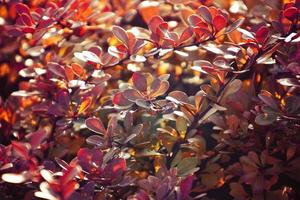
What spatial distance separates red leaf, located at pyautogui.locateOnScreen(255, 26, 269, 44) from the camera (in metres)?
1.05

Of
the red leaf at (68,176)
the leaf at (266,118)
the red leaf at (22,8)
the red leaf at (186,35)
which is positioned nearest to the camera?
the red leaf at (68,176)

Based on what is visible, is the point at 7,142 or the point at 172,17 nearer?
the point at 7,142

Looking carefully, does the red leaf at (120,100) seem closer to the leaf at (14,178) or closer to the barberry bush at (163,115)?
the barberry bush at (163,115)

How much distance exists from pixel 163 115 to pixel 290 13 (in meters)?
0.43

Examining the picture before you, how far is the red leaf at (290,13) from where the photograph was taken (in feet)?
3.43

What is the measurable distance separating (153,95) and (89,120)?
19 centimetres

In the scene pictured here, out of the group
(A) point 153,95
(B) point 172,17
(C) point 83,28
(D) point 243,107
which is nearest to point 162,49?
(A) point 153,95

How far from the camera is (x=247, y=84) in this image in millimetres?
1383

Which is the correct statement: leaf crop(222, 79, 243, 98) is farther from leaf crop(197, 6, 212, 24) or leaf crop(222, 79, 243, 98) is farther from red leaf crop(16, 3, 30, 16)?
red leaf crop(16, 3, 30, 16)

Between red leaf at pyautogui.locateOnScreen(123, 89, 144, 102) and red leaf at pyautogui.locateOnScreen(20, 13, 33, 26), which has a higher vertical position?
red leaf at pyautogui.locateOnScreen(20, 13, 33, 26)

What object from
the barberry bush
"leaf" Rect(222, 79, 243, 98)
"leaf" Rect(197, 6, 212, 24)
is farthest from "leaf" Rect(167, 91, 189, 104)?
"leaf" Rect(197, 6, 212, 24)

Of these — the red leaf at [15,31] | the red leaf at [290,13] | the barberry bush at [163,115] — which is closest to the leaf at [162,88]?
the barberry bush at [163,115]

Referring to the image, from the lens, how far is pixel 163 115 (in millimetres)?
1153

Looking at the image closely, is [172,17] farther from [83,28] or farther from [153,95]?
[153,95]
